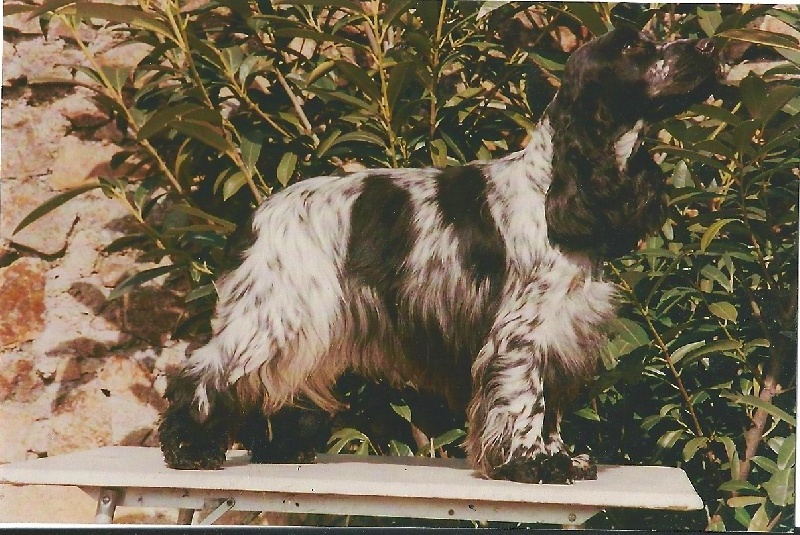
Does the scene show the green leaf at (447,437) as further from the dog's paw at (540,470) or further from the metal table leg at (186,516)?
the metal table leg at (186,516)

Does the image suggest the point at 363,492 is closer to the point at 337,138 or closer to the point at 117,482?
the point at 117,482

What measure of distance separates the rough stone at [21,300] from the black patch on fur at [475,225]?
4.09ft

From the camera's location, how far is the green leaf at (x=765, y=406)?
2.68 m

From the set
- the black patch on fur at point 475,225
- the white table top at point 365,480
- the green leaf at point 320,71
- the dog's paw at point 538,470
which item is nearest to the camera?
the white table top at point 365,480

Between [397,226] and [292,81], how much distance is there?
65cm

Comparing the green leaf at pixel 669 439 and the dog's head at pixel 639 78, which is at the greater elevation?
the dog's head at pixel 639 78

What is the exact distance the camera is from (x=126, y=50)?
289cm

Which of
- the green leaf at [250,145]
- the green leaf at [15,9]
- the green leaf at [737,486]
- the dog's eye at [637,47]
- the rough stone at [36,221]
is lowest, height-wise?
the green leaf at [737,486]

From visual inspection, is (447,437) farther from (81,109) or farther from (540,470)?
(81,109)

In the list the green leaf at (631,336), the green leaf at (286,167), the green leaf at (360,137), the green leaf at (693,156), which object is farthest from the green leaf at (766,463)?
the green leaf at (286,167)

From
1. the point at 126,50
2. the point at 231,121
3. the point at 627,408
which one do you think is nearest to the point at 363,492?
the point at 627,408

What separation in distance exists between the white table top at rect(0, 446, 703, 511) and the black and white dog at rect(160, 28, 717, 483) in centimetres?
9

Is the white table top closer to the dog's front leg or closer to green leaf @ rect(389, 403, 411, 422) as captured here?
the dog's front leg

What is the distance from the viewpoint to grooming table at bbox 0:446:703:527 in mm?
2105
